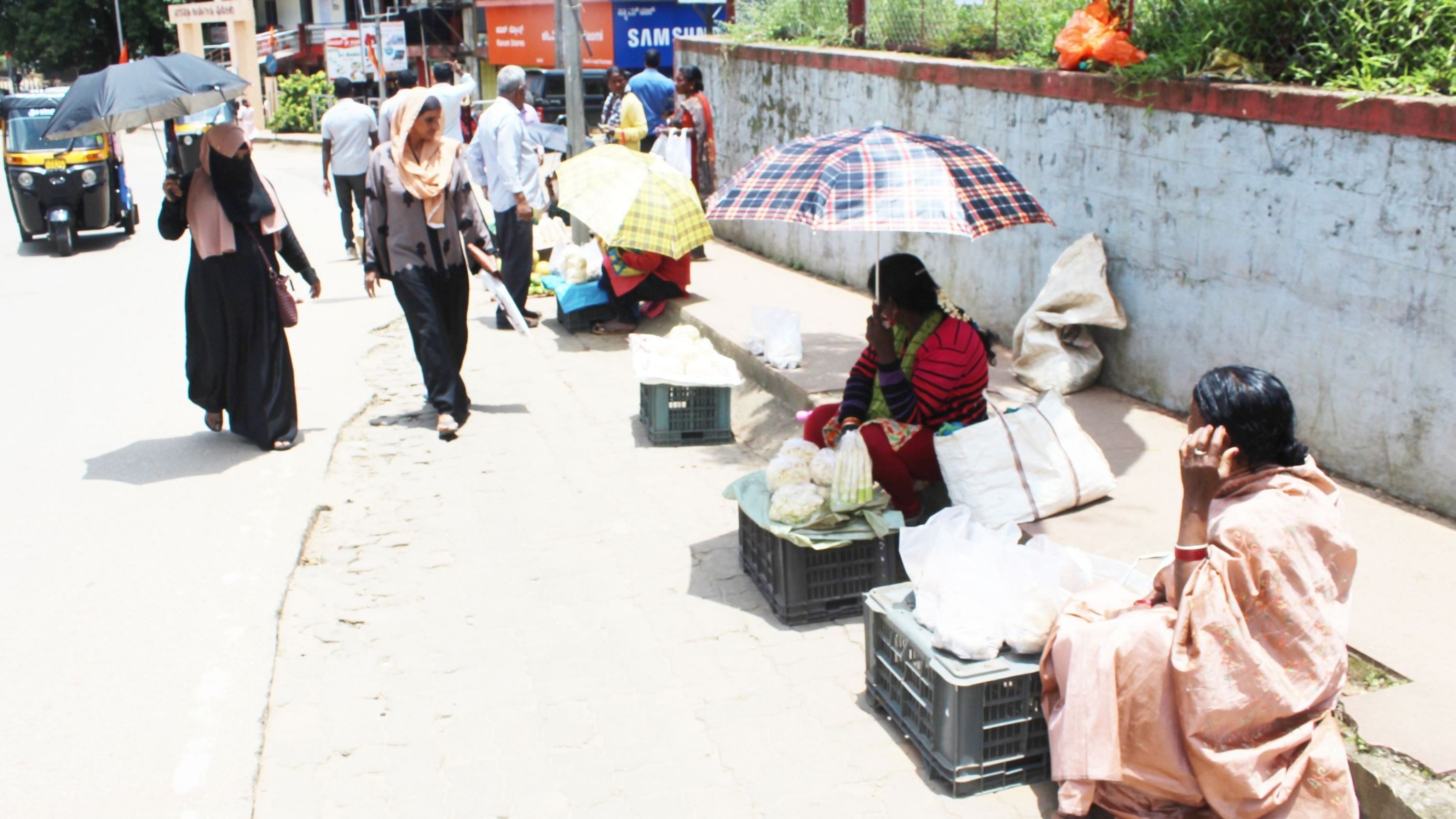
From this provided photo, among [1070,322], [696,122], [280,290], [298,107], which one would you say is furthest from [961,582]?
[298,107]

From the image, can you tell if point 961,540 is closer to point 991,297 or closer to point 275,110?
point 991,297

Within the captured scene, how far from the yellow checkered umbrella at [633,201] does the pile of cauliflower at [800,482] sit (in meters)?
3.42

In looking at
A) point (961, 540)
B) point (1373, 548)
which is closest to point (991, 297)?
point (1373, 548)

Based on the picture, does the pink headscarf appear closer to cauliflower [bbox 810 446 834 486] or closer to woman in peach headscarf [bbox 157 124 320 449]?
woman in peach headscarf [bbox 157 124 320 449]

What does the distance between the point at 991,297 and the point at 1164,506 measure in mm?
3013

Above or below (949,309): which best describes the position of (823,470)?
below

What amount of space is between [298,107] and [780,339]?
89.9 feet

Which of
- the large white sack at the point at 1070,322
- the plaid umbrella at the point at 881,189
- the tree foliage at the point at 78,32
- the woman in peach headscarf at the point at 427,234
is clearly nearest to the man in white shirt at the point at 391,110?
the woman in peach headscarf at the point at 427,234

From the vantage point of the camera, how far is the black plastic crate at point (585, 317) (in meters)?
8.91

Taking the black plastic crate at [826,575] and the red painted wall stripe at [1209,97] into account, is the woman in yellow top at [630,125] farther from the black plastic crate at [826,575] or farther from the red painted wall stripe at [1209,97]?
the black plastic crate at [826,575]

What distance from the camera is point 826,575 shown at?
13.9 feet


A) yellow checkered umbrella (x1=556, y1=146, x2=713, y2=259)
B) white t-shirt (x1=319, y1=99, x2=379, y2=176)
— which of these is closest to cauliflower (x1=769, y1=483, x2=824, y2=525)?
yellow checkered umbrella (x1=556, y1=146, x2=713, y2=259)

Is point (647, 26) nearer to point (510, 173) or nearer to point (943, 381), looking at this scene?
point (510, 173)

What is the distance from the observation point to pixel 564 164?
26.2 ft
